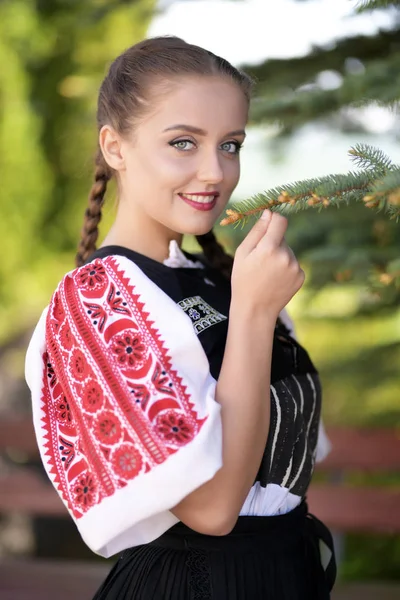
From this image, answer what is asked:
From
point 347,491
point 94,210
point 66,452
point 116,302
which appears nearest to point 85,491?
point 66,452

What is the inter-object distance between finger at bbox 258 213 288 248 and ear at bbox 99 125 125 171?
1.17 ft

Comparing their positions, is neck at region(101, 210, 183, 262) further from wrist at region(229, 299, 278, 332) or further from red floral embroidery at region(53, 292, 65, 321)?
wrist at region(229, 299, 278, 332)

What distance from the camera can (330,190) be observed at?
1.07 m

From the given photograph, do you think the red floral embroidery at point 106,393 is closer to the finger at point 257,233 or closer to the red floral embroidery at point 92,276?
the red floral embroidery at point 92,276

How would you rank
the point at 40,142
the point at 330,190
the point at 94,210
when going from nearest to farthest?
1. the point at 330,190
2. the point at 94,210
3. the point at 40,142

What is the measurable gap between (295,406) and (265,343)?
9.8 inches

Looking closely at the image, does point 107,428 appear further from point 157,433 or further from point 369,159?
point 369,159

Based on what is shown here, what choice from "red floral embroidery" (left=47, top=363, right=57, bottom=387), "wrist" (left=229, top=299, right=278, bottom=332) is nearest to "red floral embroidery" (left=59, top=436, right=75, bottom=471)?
"red floral embroidery" (left=47, top=363, right=57, bottom=387)

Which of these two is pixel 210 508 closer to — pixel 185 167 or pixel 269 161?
pixel 185 167

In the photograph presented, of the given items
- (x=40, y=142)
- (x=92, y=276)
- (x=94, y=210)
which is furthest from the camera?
(x=40, y=142)

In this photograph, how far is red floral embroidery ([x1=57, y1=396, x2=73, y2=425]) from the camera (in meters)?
1.28

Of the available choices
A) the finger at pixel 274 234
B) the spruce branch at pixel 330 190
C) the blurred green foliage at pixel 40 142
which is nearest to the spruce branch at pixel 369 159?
the spruce branch at pixel 330 190

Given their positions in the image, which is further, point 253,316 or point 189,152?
point 189,152

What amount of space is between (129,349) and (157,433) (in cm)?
14
